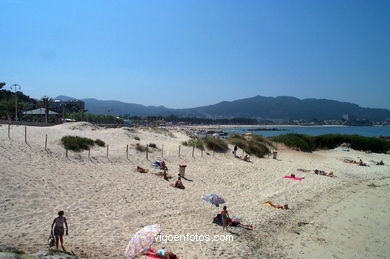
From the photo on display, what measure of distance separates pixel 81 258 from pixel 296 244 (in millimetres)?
6073

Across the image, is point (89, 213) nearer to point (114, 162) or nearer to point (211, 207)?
point (211, 207)

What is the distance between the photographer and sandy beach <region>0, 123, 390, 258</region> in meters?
7.43

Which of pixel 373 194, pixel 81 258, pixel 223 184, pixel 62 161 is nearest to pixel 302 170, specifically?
pixel 373 194

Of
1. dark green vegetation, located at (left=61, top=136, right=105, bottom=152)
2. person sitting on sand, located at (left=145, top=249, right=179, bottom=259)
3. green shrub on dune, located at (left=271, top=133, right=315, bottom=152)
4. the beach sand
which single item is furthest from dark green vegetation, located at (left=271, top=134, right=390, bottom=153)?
person sitting on sand, located at (left=145, top=249, right=179, bottom=259)

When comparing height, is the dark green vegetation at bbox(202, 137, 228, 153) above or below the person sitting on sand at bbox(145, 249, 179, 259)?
above

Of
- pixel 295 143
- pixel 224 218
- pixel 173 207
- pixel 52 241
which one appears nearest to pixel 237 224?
pixel 224 218

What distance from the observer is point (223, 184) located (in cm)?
1507

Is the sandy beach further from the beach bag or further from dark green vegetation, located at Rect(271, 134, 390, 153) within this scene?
dark green vegetation, located at Rect(271, 134, 390, 153)

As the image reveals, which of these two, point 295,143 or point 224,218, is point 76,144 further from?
point 295,143

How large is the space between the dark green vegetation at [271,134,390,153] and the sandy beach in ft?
58.2

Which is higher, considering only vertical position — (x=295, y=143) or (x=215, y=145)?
(x=215, y=145)

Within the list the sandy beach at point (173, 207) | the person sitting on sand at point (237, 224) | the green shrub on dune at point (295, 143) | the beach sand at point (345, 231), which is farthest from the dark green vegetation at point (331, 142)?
the person sitting on sand at point (237, 224)

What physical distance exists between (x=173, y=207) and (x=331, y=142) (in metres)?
35.9

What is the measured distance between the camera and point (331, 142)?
4000cm
